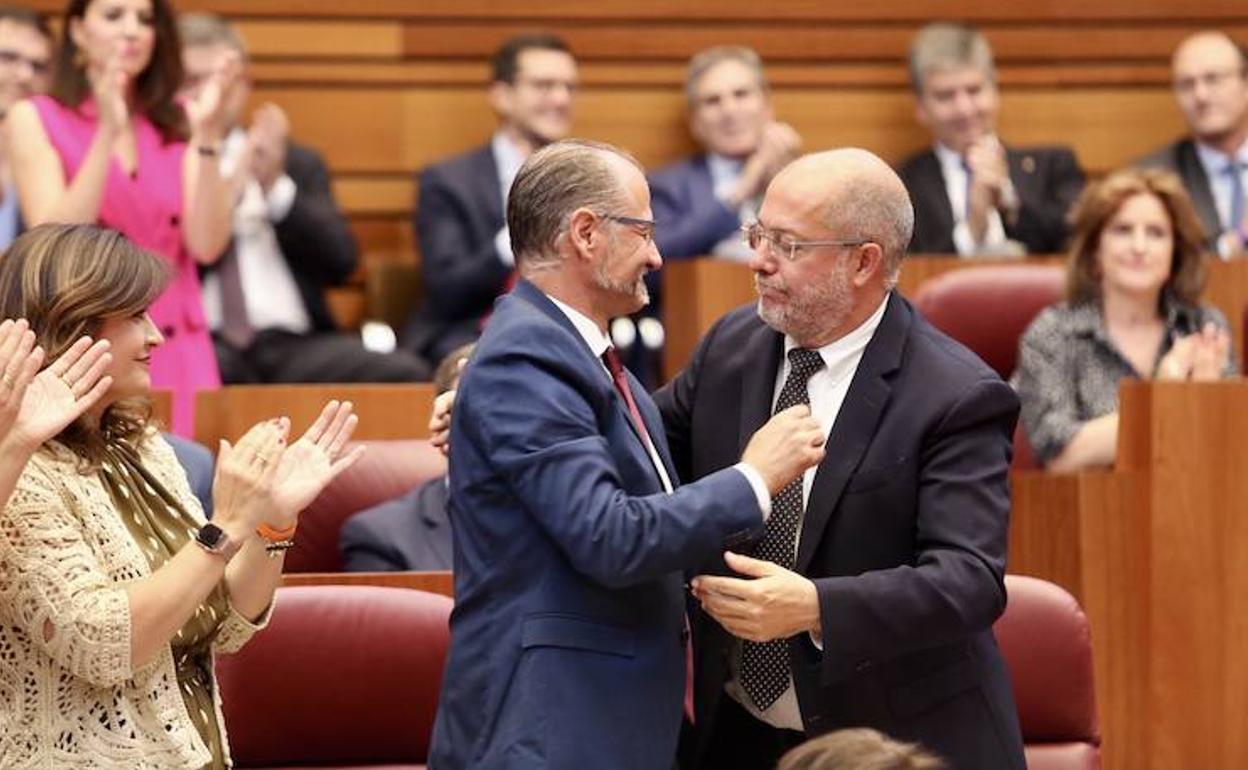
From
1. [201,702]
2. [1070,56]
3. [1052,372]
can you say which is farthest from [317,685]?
[1070,56]

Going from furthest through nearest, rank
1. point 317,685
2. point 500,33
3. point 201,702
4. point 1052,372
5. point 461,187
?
point 500,33
point 461,187
point 1052,372
point 317,685
point 201,702

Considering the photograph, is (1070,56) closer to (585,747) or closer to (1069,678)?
(1069,678)

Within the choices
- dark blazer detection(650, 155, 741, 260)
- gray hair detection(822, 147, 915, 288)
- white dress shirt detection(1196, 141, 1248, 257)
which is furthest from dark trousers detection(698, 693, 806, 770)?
white dress shirt detection(1196, 141, 1248, 257)

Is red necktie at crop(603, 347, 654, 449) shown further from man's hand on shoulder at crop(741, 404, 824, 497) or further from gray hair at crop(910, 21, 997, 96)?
gray hair at crop(910, 21, 997, 96)

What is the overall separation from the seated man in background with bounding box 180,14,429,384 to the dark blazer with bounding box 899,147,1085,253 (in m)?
1.19

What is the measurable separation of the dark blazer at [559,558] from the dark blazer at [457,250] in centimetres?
256

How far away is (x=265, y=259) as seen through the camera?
5035mm

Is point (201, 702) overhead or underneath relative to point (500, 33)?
underneath

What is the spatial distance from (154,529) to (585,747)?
1.73ft

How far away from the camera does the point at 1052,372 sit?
418 centimetres

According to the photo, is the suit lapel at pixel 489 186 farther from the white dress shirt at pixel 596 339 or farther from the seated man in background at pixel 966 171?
the white dress shirt at pixel 596 339

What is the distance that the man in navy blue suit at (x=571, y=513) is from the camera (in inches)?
89.7

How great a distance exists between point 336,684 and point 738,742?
0.50 meters

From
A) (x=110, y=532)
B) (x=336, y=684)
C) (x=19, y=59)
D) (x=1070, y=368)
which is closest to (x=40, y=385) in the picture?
(x=110, y=532)
